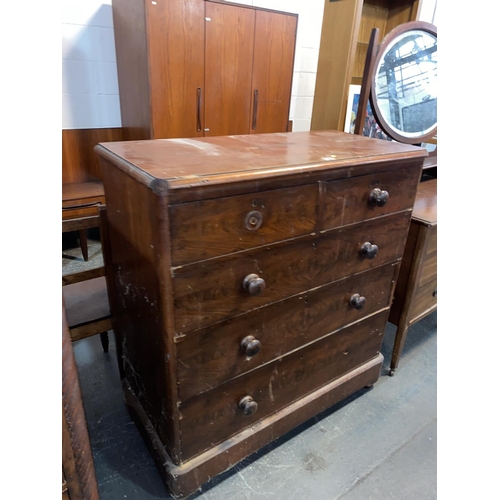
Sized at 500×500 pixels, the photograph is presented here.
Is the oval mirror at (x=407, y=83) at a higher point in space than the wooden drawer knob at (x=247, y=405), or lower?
higher

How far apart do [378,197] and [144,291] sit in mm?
723

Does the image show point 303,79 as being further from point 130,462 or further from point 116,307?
point 130,462

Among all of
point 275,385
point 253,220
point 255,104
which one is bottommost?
point 275,385

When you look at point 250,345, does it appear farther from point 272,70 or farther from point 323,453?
point 272,70

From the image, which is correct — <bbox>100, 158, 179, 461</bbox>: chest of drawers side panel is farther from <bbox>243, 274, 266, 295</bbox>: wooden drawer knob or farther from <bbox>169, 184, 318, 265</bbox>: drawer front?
<bbox>243, 274, 266, 295</bbox>: wooden drawer knob

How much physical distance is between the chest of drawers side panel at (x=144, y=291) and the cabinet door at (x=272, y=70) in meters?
1.51

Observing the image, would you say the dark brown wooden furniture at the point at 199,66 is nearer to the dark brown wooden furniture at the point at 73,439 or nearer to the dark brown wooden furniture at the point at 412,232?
the dark brown wooden furniture at the point at 412,232

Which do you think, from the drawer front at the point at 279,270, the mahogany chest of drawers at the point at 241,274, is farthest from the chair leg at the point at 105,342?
the drawer front at the point at 279,270

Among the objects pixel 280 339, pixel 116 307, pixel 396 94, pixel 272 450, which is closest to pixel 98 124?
pixel 116 307

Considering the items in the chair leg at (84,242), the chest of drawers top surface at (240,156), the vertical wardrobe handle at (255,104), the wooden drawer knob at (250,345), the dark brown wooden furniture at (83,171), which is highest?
the vertical wardrobe handle at (255,104)

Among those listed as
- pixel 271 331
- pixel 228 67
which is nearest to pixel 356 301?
pixel 271 331

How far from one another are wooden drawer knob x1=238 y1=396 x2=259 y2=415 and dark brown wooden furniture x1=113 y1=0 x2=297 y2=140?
147 centimetres

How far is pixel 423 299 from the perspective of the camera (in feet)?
5.44

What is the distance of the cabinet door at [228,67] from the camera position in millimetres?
2010
